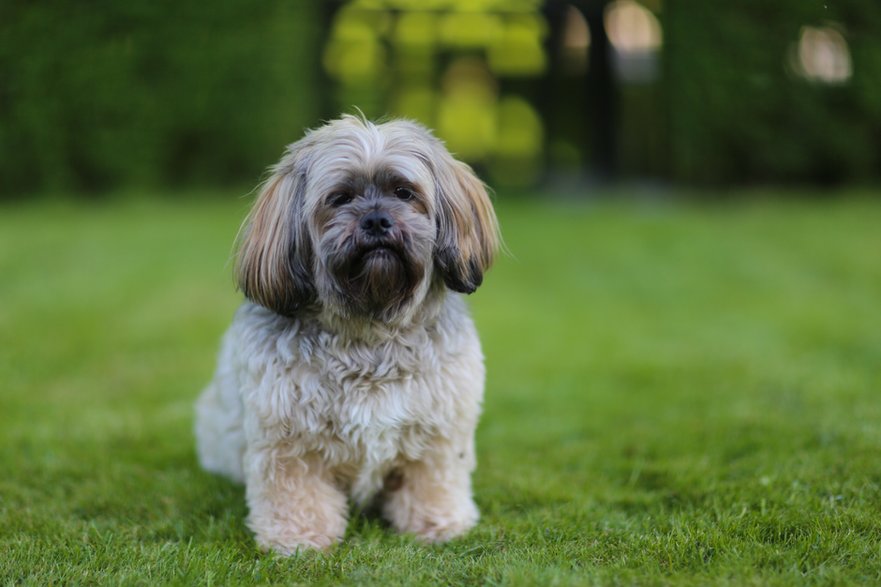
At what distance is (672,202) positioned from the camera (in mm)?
13312

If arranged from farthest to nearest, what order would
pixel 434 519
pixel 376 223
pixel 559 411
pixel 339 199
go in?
1. pixel 559 411
2. pixel 434 519
3. pixel 339 199
4. pixel 376 223

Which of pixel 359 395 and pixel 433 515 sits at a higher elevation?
pixel 359 395

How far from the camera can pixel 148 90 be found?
12.8 metres

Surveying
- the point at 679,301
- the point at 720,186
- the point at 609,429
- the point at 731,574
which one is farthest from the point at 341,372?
the point at 720,186

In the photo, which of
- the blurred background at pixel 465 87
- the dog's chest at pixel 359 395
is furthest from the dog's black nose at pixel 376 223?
the blurred background at pixel 465 87

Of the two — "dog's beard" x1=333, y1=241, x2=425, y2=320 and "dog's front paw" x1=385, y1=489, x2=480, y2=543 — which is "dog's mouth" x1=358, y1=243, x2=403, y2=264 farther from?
"dog's front paw" x1=385, y1=489, x2=480, y2=543

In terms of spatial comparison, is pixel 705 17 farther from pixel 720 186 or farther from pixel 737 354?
pixel 737 354

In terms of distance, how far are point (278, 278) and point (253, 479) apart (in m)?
0.87

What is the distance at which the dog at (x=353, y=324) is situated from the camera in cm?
359

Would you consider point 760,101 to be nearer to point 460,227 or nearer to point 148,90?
point 148,90

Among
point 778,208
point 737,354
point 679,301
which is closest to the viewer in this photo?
point 737,354

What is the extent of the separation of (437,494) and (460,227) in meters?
1.16

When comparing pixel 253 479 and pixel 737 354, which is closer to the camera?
pixel 253 479

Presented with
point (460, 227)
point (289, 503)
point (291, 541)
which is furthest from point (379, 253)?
point (291, 541)
